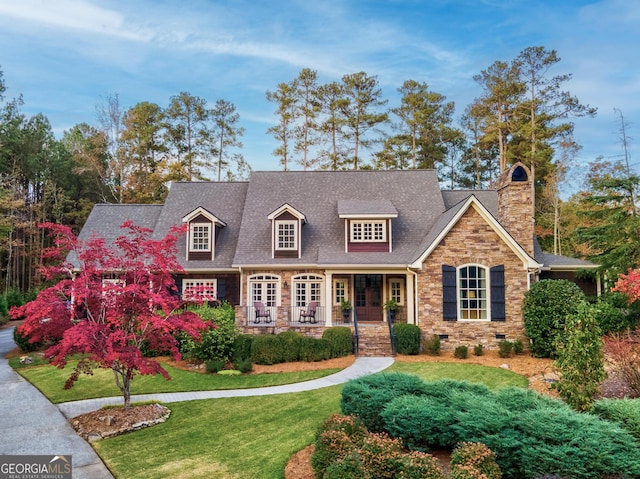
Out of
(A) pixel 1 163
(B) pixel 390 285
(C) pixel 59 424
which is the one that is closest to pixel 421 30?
(B) pixel 390 285

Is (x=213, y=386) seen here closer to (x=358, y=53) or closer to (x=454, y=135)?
(x=358, y=53)

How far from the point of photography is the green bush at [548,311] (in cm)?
1437

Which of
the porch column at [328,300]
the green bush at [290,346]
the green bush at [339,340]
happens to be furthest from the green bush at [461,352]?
the green bush at [290,346]

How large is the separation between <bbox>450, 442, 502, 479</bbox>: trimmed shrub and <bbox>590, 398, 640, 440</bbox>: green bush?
219 centimetres

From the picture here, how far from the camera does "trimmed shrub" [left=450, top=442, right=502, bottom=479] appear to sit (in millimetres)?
5027

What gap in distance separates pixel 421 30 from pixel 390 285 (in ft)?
34.8

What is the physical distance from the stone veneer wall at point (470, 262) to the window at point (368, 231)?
10.9 feet

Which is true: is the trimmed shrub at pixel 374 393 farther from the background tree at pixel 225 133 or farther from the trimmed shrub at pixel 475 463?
the background tree at pixel 225 133

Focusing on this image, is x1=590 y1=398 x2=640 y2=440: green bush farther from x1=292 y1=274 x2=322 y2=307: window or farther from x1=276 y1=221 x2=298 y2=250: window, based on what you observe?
x1=276 y1=221 x2=298 y2=250: window

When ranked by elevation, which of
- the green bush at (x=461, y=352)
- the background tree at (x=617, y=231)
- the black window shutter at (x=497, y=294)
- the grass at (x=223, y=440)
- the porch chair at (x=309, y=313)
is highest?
the background tree at (x=617, y=231)

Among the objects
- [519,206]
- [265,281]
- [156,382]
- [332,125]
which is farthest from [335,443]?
[332,125]

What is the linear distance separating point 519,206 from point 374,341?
8205 millimetres

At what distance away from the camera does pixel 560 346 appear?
306 inches

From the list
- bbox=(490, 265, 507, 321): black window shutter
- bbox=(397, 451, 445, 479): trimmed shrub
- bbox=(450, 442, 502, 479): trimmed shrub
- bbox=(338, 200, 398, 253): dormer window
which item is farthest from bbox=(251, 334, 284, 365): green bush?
bbox=(450, 442, 502, 479): trimmed shrub
